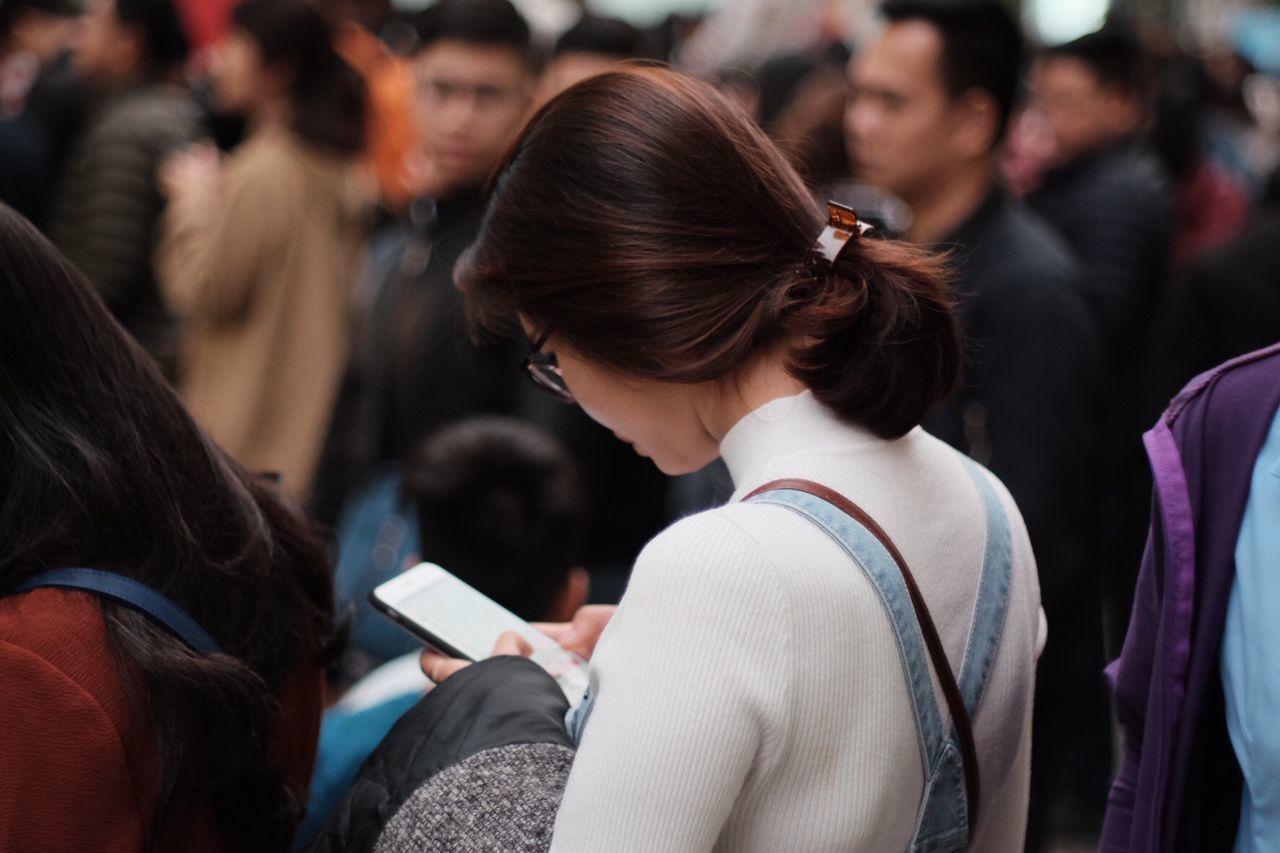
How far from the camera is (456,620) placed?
204cm

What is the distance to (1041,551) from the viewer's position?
3.04 meters

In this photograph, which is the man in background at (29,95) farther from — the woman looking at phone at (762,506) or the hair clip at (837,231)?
the hair clip at (837,231)

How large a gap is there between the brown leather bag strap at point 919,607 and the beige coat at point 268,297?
3.53 meters

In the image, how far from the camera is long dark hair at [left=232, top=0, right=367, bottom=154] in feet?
16.3

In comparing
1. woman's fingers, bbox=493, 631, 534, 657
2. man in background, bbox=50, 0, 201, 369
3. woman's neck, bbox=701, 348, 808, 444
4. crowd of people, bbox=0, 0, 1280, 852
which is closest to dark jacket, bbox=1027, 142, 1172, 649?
crowd of people, bbox=0, 0, 1280, 852

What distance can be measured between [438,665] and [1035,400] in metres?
1.54

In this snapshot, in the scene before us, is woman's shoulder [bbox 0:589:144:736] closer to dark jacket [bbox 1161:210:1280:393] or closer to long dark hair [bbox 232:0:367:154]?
dark jacket [bbox 1161:210:1280:393]

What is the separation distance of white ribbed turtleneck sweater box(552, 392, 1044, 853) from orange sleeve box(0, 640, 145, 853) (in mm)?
501

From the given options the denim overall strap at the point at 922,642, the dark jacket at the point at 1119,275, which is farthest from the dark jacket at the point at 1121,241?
the denim overall strap at the point at 922,642

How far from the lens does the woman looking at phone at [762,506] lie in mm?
1418

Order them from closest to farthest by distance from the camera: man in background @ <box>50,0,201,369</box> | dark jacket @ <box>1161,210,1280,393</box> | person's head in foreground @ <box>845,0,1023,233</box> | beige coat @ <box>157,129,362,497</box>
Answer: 1. dark jacket @ <box>1161,210,1280,393</box>
2. person's head in foreground @ <box>845,0,1023,233</box>
3. beige coat @ <box>157,129,362,497</box>
4. man in background @ <box>50,0,201,369</box>

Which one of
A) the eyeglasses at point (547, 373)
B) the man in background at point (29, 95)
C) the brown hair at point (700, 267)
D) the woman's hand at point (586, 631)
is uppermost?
the brown hair at point (700, 267)

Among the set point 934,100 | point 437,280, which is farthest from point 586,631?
point 437,280

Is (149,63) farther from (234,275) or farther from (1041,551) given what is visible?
(1041,551)
